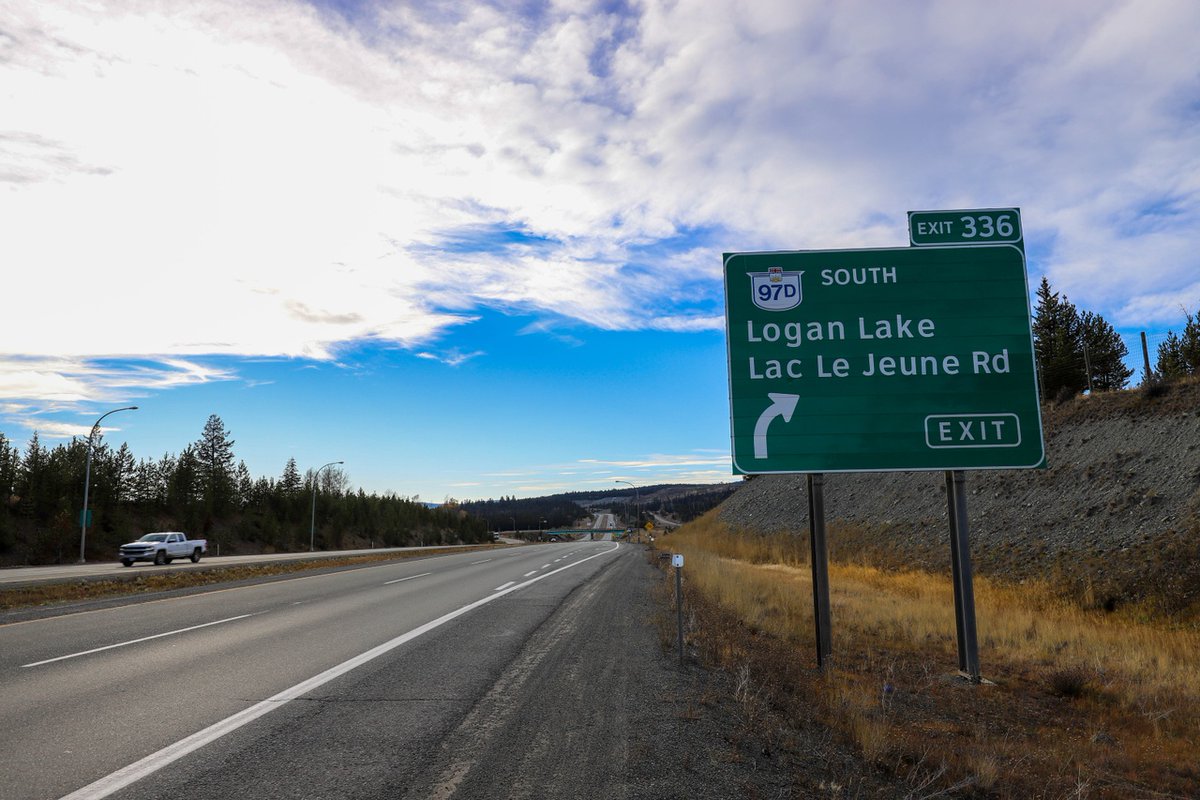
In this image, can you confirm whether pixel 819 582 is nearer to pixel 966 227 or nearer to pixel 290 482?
pixel 966 227

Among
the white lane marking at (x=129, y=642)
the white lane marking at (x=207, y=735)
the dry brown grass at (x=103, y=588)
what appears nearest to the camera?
the white lane marking at (x=207, y=735)

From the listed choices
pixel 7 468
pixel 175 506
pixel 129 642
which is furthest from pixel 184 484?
pixel 129 642

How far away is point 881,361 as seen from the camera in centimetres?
1041

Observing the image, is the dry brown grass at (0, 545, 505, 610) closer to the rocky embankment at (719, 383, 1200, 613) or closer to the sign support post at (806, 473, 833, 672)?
the sign support post at (806, 473, 833, 672)

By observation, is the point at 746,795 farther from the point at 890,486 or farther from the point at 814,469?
the point at 890,486

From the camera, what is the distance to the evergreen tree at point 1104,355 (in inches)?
1943

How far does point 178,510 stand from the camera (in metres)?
80.3

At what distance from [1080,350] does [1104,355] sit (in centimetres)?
233

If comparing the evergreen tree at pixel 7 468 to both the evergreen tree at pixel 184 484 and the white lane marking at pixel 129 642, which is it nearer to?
the evergreen tree at pixel 184 484

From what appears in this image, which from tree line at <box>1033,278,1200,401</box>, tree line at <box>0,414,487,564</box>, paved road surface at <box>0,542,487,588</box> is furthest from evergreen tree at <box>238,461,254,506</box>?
tree line at <box>1033,278,1200,401</box>

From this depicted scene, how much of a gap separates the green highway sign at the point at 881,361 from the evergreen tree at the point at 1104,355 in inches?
1881

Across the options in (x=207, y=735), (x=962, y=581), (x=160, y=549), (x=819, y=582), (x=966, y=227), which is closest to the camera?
(x=207, y=735)

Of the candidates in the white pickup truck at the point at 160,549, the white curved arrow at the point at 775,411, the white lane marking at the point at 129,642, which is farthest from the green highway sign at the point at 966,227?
the white pickup truck at the point at 160,549

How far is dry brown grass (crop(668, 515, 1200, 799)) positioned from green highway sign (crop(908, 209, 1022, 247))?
676 centimetres
